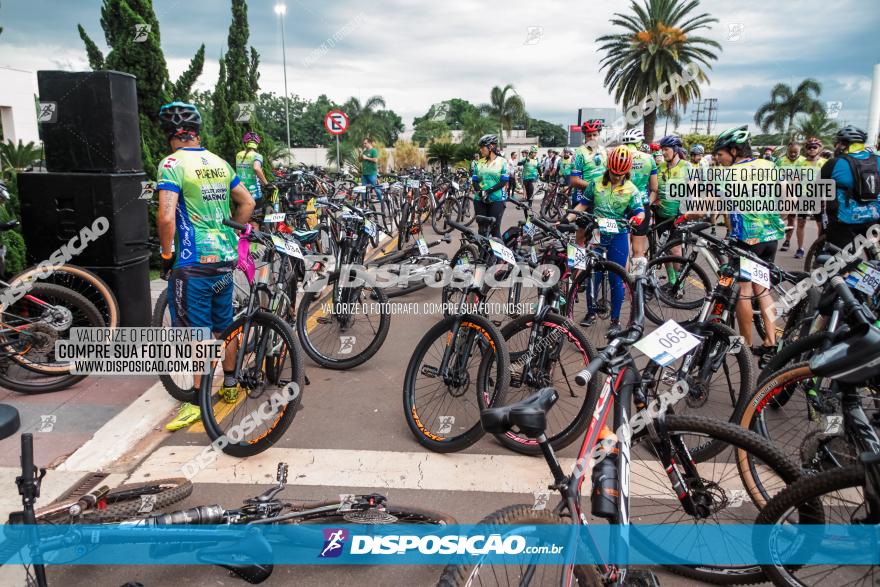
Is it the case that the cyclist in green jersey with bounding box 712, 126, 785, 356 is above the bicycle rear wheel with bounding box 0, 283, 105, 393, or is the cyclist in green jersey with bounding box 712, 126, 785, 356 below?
above

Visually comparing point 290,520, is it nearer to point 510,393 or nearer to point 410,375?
point 410,375

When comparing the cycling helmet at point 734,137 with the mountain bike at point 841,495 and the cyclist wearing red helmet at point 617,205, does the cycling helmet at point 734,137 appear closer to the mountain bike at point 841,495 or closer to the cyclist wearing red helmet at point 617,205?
the cyclist wearing red helmet at point 617,205

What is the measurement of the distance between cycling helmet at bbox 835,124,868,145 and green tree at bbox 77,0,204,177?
29.5 ft

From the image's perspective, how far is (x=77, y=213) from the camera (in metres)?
5.37

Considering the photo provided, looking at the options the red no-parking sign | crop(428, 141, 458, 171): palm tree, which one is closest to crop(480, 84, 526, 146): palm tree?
crop(428, 141, 458, 171): palm tree

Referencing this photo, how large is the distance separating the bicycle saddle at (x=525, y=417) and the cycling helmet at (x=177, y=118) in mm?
3399

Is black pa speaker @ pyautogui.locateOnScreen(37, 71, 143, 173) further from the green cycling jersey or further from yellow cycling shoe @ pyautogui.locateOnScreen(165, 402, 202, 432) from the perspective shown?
yellow cycling shoe @ pyautogui.locateOnScreen(165, 402, 202, 432)

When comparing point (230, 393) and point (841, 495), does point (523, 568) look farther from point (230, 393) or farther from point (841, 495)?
point (230, 393)

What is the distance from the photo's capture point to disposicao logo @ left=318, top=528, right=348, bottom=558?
2.92 m

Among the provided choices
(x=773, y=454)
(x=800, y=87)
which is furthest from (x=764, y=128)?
(x=773, y=454)

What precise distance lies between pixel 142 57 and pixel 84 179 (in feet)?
15.3

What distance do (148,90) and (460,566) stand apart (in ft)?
31.1

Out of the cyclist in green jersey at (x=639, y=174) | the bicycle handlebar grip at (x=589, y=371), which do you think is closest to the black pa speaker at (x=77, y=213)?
the bicycle handlebar grip at (x=589, y=371)

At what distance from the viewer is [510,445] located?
4.12m
